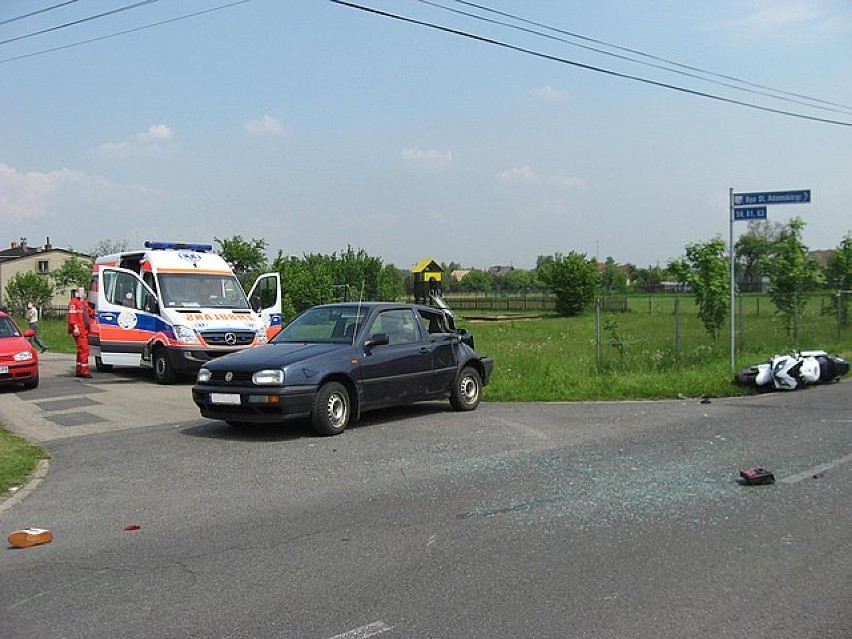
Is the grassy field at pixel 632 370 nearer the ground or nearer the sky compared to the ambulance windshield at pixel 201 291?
nearer the ground

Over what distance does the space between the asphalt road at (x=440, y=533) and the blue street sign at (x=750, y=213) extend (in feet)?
20.5

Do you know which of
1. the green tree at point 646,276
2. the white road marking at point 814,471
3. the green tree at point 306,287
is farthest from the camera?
the green tree at point 646,276

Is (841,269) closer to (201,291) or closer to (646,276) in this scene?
(201,291)

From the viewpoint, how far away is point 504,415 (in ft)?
38.4

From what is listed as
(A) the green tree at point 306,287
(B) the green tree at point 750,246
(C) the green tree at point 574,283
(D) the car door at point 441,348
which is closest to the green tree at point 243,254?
(A) the green tree at point 306,287

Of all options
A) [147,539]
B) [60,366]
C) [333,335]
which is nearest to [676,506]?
[147,539]

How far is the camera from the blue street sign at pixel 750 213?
1559 cm

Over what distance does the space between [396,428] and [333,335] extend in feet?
4.84

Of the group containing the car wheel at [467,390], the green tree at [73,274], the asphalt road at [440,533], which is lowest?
the asphalt road at [440,533]

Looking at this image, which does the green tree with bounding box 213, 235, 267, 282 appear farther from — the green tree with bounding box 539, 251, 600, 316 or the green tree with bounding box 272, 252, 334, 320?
the green tree with bounding box 539, 251, 600, 316

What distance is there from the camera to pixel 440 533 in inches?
229

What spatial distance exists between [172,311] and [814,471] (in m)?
13.0

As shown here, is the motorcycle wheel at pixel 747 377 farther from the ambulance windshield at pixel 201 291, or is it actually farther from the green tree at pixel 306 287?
the green tree at pixel 306 287

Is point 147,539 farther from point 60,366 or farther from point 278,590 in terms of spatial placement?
point 60,366
